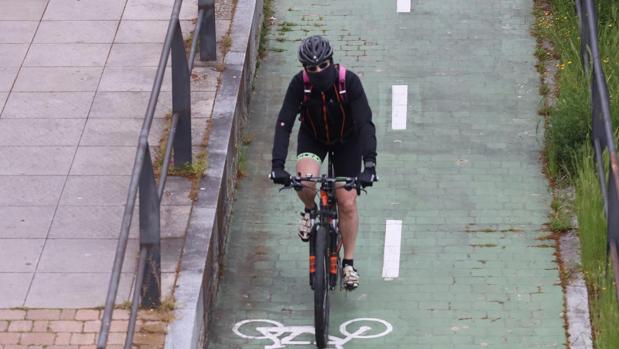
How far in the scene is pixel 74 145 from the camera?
11.9 metres

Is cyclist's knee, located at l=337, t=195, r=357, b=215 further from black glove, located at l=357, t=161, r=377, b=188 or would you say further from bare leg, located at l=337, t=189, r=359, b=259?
black glove, located at l=357, t=161, r=377, b=188

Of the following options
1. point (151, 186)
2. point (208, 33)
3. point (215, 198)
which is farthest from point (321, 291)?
point (208, 33)

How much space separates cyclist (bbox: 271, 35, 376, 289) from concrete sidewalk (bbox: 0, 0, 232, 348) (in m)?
0.97

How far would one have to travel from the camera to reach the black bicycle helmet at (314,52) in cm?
1012

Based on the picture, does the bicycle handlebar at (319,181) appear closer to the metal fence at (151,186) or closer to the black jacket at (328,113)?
the black jacket at (328,113)

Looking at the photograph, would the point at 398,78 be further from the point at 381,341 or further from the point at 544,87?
the point at 381,341

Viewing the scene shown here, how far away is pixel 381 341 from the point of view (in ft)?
34.9

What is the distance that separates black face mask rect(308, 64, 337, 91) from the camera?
33.5 ft

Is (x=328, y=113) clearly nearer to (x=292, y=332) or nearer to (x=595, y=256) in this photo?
(x=292, y=332)

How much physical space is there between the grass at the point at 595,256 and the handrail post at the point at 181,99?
116 inches

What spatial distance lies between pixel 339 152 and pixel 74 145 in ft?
7.65

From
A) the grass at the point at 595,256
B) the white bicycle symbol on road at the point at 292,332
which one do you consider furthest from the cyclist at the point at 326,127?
the grass at the point at 595,256

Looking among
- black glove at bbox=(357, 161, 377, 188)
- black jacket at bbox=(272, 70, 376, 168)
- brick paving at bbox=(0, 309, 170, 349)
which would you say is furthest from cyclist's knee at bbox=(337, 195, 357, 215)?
brick paving at bbox=(0, 309, 170, 349)

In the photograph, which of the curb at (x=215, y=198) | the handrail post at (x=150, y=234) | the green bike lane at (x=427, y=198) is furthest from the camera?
the green bike lane at (x=427, y=198)
